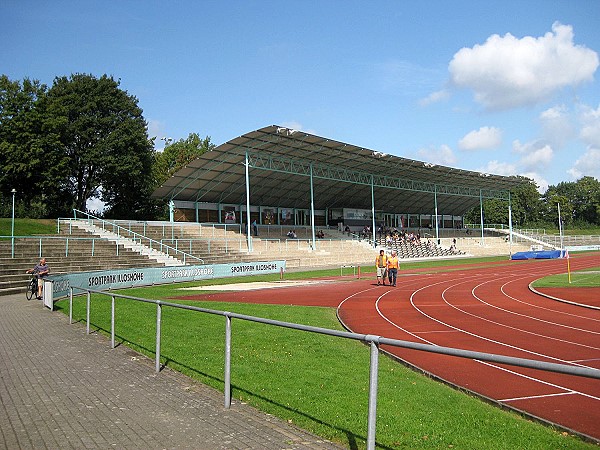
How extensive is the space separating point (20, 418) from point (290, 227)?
52885 millimetres

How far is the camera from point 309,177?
55.2 meters

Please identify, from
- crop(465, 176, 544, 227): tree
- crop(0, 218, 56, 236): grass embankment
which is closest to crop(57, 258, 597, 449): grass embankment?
crop(0, 218, 56, 236): grass embankment

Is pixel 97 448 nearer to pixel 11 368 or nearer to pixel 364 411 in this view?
pixel 364 411

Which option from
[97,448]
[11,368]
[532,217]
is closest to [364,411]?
[97,448]

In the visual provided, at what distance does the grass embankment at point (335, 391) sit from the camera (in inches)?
214

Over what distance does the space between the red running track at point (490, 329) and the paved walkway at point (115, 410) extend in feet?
8.68

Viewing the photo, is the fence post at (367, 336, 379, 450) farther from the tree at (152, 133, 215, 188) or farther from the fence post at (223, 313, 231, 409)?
the tree at (152, 133, 215, 188)

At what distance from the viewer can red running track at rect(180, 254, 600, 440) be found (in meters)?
6.37

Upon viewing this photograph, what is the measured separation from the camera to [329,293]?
23406mm

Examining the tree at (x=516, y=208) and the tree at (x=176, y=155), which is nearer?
the tree at (x=176, y=155)

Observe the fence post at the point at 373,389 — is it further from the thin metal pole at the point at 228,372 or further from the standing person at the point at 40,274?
the standing person at the point at 40,274

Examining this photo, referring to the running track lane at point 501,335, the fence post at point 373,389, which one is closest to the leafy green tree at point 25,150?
the running track lane at point 501,335

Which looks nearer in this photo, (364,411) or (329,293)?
(364,411)

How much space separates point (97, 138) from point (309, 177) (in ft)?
71.7
